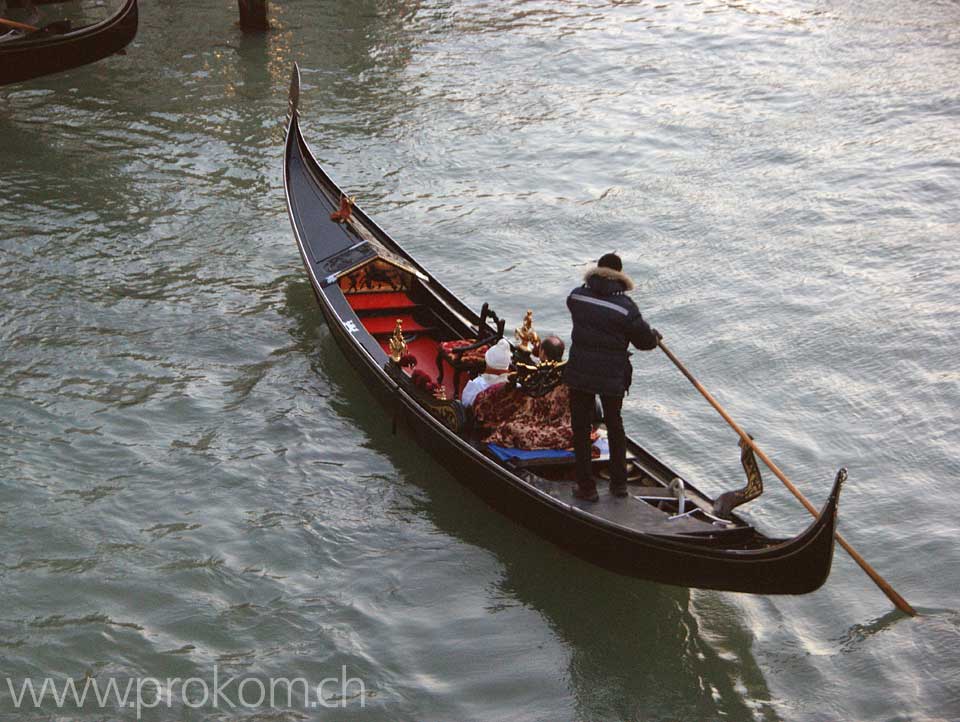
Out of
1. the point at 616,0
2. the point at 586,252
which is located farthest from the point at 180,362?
the point at 616,0

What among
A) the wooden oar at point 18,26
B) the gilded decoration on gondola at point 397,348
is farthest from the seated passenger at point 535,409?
the wooden oar at point 18,26

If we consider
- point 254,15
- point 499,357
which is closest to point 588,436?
point 499,357

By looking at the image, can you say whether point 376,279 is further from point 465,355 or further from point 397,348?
point 465,355

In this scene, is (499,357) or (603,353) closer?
(603,353)

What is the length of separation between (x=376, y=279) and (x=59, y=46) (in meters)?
4.38

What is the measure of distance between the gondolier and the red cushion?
83cm

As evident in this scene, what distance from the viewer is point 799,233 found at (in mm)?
7914

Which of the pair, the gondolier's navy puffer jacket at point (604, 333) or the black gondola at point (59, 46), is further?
the black gondola at point (59, 46)

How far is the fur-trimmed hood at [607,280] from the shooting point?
4156mm

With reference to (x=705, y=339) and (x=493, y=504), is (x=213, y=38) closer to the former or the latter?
(x=705, y=339)

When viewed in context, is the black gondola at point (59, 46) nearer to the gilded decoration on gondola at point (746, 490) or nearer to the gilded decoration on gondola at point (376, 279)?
the gilded decoration on gondola at point (376, 279)

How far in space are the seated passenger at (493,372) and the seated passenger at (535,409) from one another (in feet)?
0.18

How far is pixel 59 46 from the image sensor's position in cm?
884

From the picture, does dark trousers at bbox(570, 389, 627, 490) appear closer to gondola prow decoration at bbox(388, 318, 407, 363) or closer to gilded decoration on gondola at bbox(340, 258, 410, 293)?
gondola prow decoration at bbox(388, 318, 407, 363)
